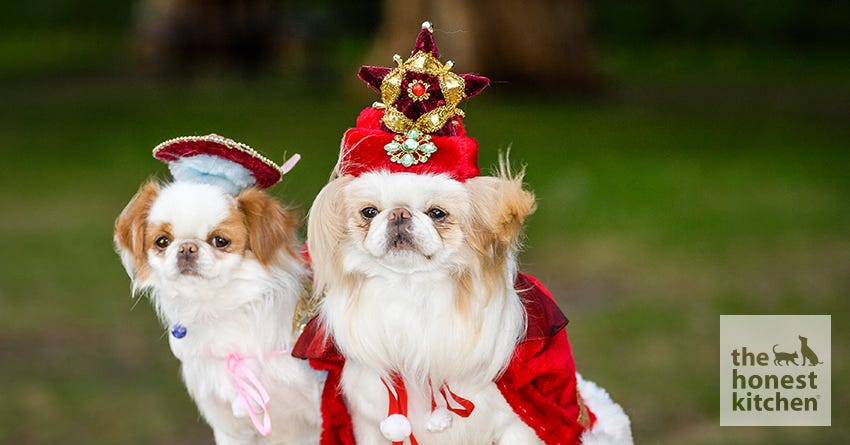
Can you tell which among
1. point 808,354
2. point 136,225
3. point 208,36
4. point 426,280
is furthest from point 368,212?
point 208,36

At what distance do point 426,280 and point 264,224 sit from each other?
646 mm

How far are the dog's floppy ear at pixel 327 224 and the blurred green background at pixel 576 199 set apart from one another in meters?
0.52

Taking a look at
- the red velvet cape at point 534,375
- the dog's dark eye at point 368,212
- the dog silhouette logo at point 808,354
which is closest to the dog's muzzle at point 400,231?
the dog's dark eye at point 368,212

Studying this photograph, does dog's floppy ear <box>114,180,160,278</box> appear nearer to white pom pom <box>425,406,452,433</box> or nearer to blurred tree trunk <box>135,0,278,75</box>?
white pom pom <box>425,406,452,433</box>

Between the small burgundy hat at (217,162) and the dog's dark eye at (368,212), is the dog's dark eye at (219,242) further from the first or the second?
the dog's dark eye at (368,212)

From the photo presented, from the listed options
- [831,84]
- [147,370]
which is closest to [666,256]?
[147,370]

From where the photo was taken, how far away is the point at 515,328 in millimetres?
3998

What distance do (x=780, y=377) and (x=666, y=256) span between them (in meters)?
5.52

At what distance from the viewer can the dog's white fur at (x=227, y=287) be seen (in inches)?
163

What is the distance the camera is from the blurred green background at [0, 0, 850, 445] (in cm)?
742

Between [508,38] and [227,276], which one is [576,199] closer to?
[508,38]

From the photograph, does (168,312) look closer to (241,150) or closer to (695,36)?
(241,150)

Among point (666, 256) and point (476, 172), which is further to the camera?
point (666, 256)

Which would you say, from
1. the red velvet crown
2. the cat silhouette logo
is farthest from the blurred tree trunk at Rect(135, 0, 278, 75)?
the red velvet crown
